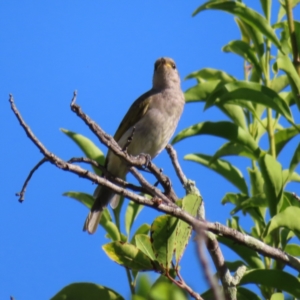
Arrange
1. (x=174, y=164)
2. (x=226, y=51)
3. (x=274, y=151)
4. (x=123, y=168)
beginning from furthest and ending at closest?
(x=123, y=168) < (x=226, y=51) < (x=274, y=151) < (x=174, y=164)

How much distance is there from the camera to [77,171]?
7.89 ft

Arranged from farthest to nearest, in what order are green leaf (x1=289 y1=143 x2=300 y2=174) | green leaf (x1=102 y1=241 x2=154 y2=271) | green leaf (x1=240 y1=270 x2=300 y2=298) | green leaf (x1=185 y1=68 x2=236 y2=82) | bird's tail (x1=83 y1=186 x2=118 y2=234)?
bird's tail (x1=83 y1=186 x2=118 y2=234) → green leaf (x1=185 y1=68 x2=236 y2=82) → green leaf (x1=289 y1=143 x2=300 y2=174) → green leaf (x1=240 y1=270 x2=300 y2=298) → green leaf (x1=102 y1=241 x2=154 y2=271)

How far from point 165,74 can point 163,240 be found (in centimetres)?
457

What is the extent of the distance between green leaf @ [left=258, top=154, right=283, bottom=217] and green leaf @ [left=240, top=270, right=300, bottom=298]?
0.62 m

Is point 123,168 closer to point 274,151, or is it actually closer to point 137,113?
point 137,113

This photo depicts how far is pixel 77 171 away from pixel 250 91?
1.36 meters

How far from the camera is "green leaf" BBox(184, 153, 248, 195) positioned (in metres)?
3.86

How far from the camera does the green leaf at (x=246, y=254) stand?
3152 millimetres

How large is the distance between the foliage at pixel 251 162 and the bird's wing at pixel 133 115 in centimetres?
138

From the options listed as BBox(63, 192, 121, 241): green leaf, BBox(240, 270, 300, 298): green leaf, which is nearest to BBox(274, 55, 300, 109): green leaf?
BBox(240, 270, 300, 298): green leaf

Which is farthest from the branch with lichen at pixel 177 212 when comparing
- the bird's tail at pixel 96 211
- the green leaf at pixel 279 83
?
the bird's tail at pixel 96 211

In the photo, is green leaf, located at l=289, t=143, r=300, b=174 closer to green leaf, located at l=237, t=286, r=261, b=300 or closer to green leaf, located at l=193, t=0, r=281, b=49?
green leaf, located at l=193, t=0, r=281, b=49

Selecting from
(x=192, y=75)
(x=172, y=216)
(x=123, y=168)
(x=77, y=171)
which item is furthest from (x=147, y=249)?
(x=123, y=168)

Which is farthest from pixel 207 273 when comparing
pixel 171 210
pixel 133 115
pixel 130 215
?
pixel 133 115
